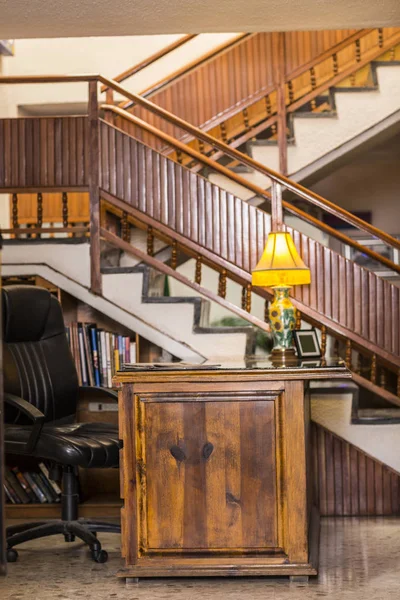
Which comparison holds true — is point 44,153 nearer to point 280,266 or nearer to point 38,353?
point 38,353

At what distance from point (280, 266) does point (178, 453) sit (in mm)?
1180

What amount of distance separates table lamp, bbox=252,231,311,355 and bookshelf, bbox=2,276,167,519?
959 mm

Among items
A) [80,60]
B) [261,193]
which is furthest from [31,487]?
[80,60]

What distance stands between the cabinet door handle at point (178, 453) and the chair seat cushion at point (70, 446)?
0.22m

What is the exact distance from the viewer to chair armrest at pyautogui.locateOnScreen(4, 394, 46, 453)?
3.74 meters

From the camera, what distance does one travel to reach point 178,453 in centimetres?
356

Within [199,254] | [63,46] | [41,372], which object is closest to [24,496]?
[41,372]

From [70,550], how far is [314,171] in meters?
3.29

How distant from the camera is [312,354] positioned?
4.25 m

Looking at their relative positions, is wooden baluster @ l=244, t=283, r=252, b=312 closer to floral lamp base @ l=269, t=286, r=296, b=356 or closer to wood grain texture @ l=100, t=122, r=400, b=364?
wood grain texture @ l=100, t=122, r=400, b=364

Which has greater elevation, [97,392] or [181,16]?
[181,16]

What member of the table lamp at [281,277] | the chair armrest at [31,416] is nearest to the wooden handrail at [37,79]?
the table lamp at [281,277]

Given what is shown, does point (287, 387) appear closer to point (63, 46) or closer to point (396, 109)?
point (396, 109)

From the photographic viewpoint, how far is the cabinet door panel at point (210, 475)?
3521mm
